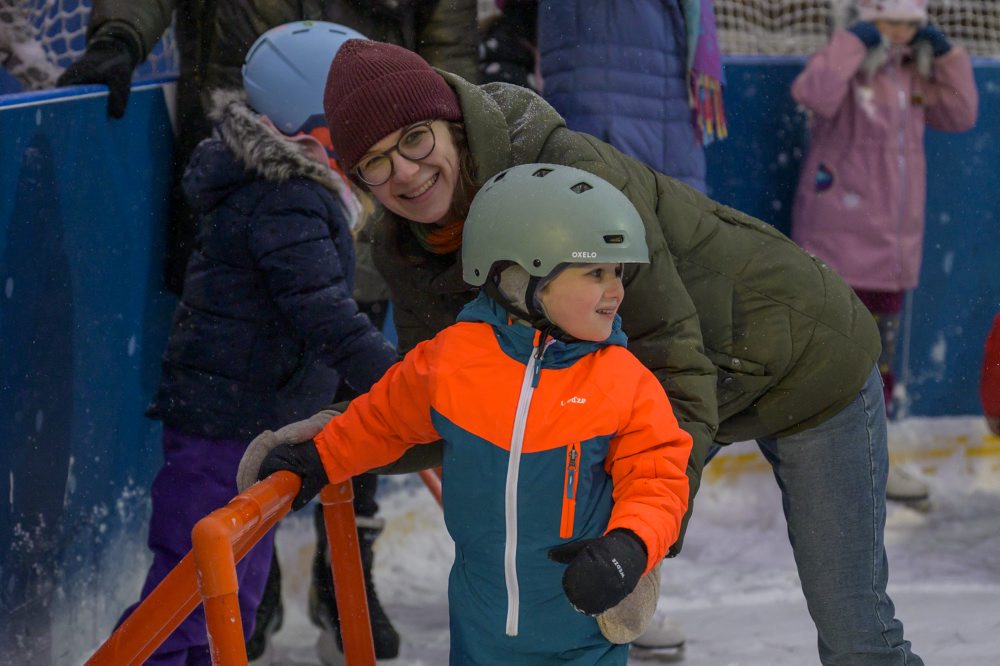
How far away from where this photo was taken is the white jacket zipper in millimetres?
2074

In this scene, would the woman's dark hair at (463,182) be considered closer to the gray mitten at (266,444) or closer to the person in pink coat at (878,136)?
the gray mitten at (266,444)

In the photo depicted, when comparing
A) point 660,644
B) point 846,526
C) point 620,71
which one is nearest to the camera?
point 846,526

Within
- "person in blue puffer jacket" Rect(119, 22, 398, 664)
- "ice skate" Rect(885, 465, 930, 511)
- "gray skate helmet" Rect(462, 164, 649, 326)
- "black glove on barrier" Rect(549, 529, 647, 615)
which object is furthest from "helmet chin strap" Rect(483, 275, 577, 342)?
"ice skate" Rect(885, 465, 930, 511)

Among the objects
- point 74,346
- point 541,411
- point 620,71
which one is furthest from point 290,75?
point 541,411

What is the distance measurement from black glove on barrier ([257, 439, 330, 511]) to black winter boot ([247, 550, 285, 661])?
166 cm

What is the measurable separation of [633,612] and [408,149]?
876mm

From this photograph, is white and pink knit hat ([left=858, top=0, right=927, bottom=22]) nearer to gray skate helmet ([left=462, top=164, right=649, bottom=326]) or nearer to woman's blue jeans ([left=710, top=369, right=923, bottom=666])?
woman's blue jeans ([left=710, top=369, right=923, bottom=666])

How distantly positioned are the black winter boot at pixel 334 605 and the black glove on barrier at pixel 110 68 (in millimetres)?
1340

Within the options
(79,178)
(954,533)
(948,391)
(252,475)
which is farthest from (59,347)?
(948,391)

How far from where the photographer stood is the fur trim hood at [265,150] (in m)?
3.13

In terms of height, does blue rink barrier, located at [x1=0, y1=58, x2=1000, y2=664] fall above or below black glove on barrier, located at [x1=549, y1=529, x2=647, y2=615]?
below

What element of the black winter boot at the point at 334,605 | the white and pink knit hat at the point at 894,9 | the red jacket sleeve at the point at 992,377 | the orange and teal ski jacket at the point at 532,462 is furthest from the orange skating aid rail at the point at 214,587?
the white and pink knit hat at the point at 894,9

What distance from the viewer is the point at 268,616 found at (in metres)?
3.96

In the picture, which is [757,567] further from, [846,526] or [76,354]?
[76,354]
